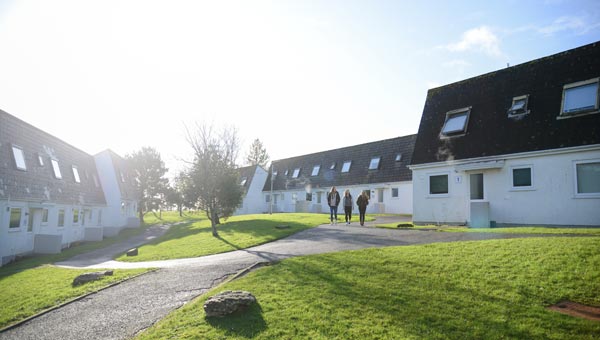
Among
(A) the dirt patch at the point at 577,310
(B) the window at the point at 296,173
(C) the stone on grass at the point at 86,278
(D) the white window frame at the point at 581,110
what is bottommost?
(C) the stone on grass at the point at 86,278

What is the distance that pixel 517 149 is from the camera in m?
16.9

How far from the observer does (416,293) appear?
7312 millimetres

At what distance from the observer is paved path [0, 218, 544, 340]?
24.8 feet

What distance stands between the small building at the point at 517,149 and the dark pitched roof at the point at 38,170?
21.9 meters

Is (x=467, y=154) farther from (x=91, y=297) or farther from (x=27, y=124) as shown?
(x=27, y=124)

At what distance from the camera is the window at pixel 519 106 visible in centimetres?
1772

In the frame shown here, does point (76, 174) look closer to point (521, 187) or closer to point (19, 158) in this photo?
point (19, 158)

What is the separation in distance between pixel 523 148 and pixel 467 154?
2568 mm

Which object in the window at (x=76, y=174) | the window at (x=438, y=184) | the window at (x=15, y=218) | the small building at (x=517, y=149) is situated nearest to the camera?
the small building at (x=517, y=149)

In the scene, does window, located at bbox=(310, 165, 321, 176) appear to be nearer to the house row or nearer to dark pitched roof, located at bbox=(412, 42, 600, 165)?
dark pitched roof, located at bbox=(412, 42, 600, 165)

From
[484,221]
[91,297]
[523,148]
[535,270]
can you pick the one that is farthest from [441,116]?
[91,297]

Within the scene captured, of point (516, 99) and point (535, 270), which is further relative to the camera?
point (516, 99)

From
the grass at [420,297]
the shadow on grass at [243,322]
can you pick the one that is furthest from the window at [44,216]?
the shadow on grass at [243,322]

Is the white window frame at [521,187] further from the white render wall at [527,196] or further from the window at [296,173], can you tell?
the window at [296,173]
